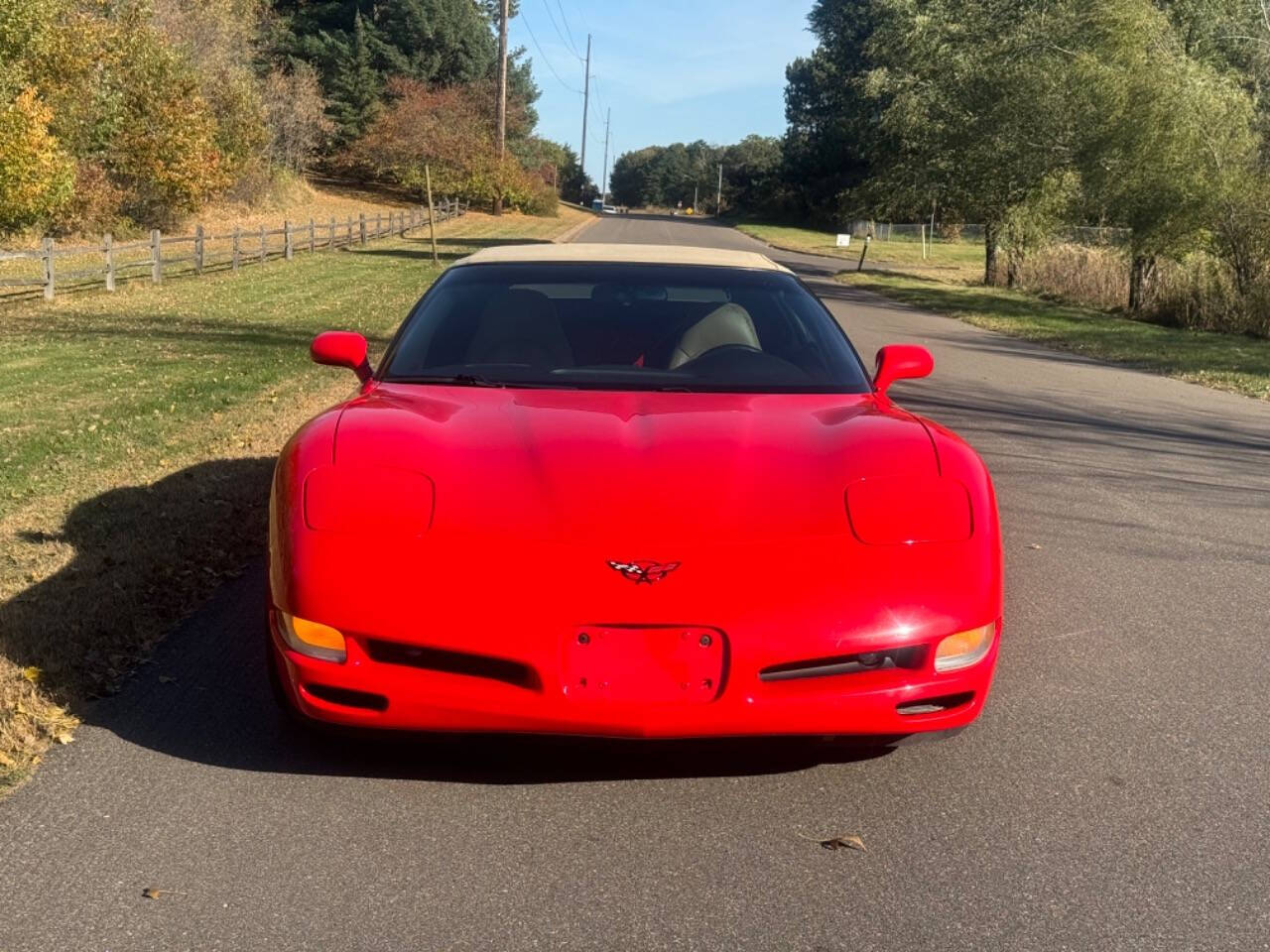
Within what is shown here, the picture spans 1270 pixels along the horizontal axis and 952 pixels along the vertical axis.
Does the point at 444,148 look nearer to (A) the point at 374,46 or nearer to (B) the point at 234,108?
(A) the point at 374,46

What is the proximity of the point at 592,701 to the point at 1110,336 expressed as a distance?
19.4 meters

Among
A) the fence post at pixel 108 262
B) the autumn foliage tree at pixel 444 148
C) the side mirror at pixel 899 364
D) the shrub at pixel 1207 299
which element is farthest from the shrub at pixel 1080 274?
the autumn foliage tree at pixel 444 148

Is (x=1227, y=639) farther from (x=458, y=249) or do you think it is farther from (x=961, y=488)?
(x=458, y=249)

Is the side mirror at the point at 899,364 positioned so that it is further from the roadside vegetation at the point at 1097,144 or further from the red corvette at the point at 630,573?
the roadside vegetation at the point at 1097,144

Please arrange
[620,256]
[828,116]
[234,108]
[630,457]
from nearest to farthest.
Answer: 1. [630,457]
2. [620,256]
3. [234,108]
4. [828,116]

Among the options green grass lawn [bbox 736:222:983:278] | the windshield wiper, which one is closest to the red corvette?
the windshield wiper

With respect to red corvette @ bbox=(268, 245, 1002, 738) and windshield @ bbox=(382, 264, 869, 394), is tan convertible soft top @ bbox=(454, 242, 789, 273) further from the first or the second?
red corvette @ bbox=(268, 245, 1002, 738)

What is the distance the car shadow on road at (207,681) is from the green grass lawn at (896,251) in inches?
1463

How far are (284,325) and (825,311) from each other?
13.1m

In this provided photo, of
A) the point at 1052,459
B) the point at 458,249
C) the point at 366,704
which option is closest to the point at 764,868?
the point at 366,704

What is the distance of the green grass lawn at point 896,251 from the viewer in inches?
1805

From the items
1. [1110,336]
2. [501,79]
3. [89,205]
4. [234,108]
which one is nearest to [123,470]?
[1110,336]

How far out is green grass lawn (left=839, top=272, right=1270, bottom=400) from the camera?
16.2 metres

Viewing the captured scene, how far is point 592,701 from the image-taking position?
3123 mm
